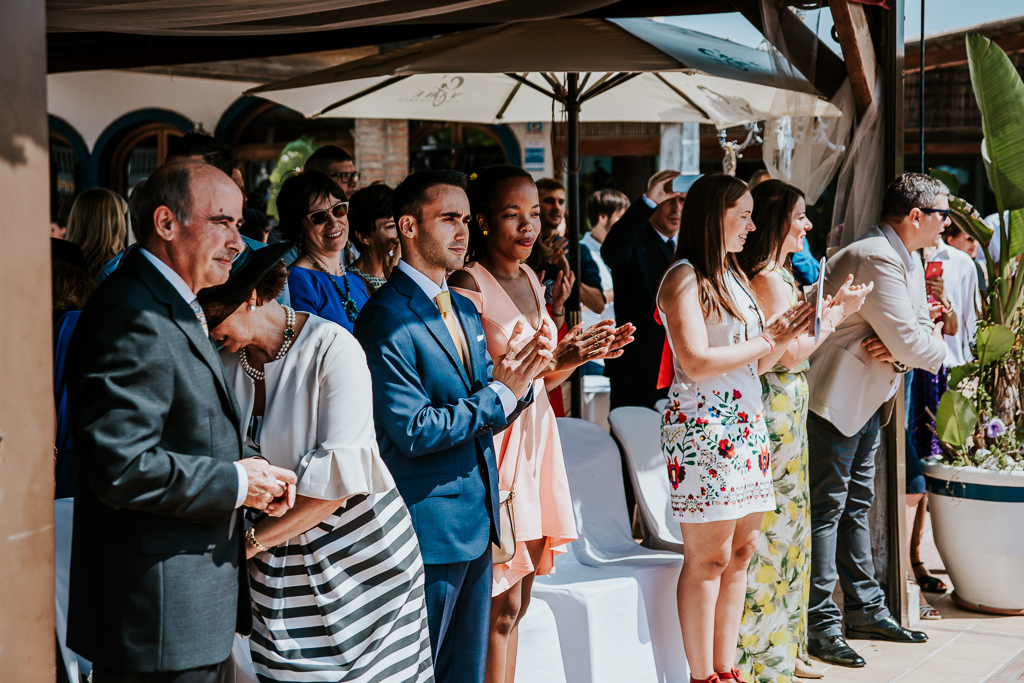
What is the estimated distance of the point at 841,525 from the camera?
453 cm

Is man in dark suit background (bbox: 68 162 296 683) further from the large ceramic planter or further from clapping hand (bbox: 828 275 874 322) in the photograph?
the large ceramic planter

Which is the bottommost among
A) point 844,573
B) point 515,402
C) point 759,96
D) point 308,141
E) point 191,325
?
point 844,573

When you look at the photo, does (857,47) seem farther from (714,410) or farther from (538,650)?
(538,650)

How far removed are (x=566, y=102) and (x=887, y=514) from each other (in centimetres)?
281

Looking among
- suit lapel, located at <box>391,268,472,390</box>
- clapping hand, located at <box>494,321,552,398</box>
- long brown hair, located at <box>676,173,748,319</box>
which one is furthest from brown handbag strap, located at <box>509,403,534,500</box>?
long brown hair, located at <box>676,173,748,319</box>

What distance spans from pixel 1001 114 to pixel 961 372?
1.32 meters

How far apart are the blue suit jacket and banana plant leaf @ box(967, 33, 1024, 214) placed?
350 centimetres

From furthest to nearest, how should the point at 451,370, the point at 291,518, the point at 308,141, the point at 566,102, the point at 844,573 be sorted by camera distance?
the point at 308,141
the point at 566,102
the point at 844,573
the point at 451,370
the point at 291,518

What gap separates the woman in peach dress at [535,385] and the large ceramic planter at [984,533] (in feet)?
8.96

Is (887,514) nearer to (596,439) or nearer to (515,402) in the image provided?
(596,439)

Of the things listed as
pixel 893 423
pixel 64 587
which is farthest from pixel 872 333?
pixel 64 587

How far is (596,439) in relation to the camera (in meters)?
4.02

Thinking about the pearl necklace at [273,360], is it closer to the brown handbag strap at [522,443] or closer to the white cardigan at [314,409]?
the white cardigan at [314,409]

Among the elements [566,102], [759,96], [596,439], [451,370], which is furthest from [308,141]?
[451,370]
